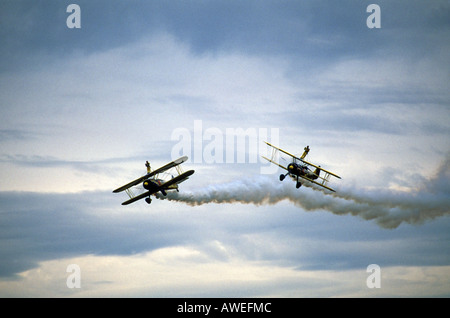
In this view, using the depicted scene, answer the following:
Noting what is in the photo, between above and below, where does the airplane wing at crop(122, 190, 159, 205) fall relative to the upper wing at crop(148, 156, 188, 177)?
below

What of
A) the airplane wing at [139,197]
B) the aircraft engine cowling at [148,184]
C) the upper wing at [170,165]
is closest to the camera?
the aircraft engine cowling at [148,184]

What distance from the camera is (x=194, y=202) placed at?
282 feet

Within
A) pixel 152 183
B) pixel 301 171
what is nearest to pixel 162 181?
pixel 152 183

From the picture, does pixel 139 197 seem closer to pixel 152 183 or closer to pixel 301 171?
pixel 152 183

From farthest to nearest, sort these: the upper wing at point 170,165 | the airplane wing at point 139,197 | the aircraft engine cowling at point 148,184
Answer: the airplane wing at point 139,197 → the upper wing at point 170,165 → the aircraft engine cowling at point 148,184

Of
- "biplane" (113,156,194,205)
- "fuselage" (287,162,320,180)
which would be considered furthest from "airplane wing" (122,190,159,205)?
"fuselage" (287,162,320,180)

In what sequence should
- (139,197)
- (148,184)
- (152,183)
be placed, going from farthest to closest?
(139,197)
(152,183)
(148,184)

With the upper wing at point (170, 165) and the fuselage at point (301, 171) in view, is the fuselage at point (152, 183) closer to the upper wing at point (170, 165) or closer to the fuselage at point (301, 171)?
the upper wing at point (170, 165)

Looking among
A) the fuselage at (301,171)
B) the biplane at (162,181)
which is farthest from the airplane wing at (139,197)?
the fuselage at (301,171)

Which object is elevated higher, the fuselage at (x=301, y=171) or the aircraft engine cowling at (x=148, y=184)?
the fuselage at (x=301, y=171)

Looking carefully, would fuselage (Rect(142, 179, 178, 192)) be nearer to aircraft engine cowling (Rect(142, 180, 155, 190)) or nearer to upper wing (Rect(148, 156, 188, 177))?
aircraft engine cowling (Rect(142, 180, 155, 190))

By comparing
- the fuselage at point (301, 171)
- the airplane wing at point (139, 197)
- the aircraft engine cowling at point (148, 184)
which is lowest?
the airplane wing at point (139, 197)
